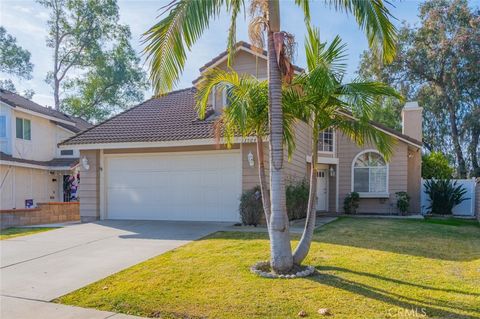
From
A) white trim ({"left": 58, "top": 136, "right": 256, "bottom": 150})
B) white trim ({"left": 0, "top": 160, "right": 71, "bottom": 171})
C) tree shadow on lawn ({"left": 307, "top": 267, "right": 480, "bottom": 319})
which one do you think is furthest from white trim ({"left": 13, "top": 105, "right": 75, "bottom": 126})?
tree shadow on lawn ({"left": 307, "top": 267, "right": 480, "bottom": 319})

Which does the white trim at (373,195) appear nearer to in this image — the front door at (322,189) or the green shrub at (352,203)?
the green shrub at (352,203)

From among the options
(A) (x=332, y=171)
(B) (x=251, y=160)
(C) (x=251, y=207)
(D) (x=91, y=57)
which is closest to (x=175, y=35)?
(B) (x=251, y=160)

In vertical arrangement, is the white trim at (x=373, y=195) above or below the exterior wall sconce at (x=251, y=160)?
below

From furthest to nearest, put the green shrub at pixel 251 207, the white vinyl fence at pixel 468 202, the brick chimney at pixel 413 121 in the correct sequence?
the brick chimney at pixel 413 121, the white vinyl fence at pixel 468 202, the green shrub at pixel 251 207

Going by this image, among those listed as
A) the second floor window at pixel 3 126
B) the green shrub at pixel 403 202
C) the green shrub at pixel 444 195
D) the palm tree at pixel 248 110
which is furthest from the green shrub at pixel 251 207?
the second floor window at pixel 3 126

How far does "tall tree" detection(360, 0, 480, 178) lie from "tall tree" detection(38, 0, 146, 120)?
64.1 feet

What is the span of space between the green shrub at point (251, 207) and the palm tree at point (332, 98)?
14.2 ft

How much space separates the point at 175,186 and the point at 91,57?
23.3m

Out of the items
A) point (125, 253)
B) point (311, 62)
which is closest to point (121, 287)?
point (125, 253)

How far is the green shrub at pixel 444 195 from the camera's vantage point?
1700 cm

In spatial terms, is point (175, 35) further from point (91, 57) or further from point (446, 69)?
point (91, 57)

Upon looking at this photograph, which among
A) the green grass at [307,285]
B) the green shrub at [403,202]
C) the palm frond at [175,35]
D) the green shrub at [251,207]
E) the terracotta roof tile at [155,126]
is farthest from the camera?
the green shrub at [403,202]

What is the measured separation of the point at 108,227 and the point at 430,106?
22.9 meters

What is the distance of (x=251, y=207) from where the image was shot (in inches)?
427
